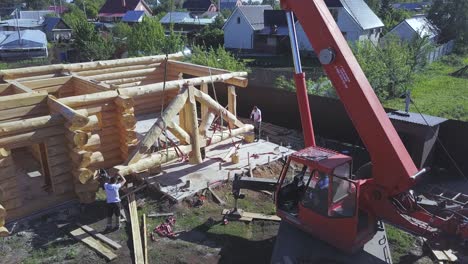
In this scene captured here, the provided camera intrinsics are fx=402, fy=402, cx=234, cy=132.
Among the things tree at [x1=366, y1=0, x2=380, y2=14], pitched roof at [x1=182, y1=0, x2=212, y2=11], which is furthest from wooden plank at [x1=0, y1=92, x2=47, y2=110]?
pitched roof at [x1=182, y1=0, x2=212, y2=11]

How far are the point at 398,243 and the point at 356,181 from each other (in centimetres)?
274

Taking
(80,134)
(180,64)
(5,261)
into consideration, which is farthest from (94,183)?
(180,64)

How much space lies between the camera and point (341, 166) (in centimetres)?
746

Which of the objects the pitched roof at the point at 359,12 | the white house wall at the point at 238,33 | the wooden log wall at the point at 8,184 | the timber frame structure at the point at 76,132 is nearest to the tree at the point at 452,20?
the pitched roof at the point at 359,12

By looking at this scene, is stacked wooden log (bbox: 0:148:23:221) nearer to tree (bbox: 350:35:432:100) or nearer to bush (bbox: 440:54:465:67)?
tree (bbox: 350:35:432:100)

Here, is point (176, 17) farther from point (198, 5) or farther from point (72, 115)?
point (72, 115)

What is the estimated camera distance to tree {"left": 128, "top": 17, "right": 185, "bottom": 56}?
92.6ft

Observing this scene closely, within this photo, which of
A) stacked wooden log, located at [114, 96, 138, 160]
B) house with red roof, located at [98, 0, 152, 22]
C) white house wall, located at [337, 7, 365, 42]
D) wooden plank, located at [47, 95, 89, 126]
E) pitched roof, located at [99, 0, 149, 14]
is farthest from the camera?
pitched roof, located at [99, 0, 149, 14]

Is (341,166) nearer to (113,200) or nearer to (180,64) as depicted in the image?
(113,200)

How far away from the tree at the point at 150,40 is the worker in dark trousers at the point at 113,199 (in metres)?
18.6

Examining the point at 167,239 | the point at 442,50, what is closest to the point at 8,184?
the point at 167,239

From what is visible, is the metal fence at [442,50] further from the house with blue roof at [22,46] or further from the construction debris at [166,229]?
the house with blue roof at [22,46]

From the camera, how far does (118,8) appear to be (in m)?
76.9

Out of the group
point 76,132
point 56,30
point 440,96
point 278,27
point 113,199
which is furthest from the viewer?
point 56,30
